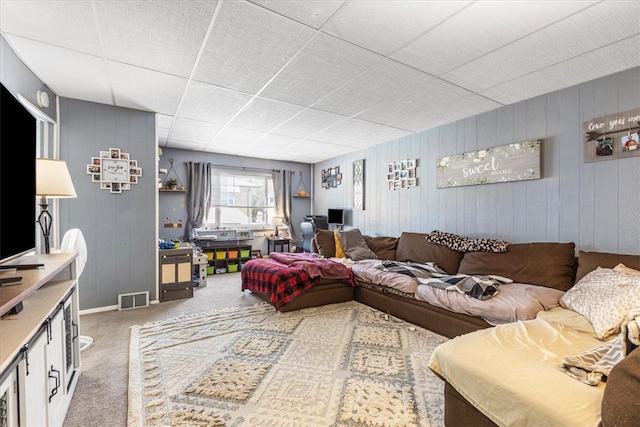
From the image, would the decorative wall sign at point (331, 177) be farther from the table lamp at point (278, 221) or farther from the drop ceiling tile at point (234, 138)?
the drop ceiling tile at point (234, 138)

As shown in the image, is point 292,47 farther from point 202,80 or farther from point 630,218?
point 630,218

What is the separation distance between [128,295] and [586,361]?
431 centimetres

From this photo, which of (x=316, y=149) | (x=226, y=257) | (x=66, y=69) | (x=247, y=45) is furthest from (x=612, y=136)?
(x=226, y=257)

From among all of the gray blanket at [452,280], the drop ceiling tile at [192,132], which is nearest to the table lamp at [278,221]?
the drop ceiling tile at [192,132]

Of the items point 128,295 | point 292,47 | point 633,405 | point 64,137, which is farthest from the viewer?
point 128,295

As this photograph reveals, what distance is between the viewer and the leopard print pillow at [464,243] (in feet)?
10.5

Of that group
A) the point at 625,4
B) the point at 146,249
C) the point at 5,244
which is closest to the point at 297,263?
the point at 146,249

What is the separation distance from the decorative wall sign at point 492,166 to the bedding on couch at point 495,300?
1.29m

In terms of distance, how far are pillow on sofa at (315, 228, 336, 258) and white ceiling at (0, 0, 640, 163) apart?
77.9 inches

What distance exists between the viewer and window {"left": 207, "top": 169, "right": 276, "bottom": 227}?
241 inches

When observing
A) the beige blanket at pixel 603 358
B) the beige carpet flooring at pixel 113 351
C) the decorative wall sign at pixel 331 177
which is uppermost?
the decorative wall sign at pixel 331 177

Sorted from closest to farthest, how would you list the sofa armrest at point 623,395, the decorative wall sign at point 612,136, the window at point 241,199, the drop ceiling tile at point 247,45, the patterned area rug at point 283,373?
the sofa armrest at point 623,395
the patterned area rug at point 283,373
the drop ceiling tile at point 247,45
the decorative wall sign at point 612,136
the window at point 241,199

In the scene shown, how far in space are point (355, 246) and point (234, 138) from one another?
274 centimetres

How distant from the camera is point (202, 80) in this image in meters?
2.79
